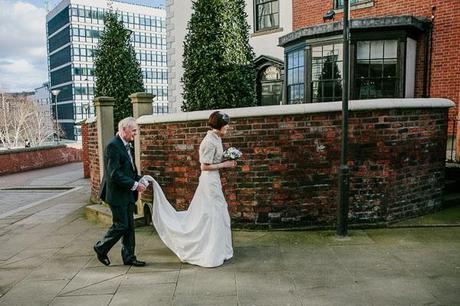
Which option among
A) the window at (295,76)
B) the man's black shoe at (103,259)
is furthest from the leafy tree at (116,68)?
the man's black shoe at (103,259)

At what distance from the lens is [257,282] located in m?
4.31

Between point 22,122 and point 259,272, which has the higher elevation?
point 22,122

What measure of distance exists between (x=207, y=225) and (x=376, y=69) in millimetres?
7732

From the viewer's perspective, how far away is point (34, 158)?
2259 cm

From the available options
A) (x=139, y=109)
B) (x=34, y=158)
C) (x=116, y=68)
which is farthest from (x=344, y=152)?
(x=34, y=158)

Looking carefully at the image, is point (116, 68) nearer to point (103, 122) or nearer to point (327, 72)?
point (103, 122)

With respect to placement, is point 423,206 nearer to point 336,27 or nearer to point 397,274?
point 397,274

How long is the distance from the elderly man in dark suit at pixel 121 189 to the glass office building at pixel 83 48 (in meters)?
74.0

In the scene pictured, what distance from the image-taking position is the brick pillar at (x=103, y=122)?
818cm

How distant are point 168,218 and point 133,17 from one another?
3571 inches

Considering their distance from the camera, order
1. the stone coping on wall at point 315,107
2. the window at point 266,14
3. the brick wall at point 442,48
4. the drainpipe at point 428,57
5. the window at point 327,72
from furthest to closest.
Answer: the window at point 266,14 → the window at point 327,72 → the drainpipe at point 428,57 → the brick wall at point 442,48 → the stone coping on wall at point 315,107

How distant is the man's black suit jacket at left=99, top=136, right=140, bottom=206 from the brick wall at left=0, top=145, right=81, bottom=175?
18925 mm

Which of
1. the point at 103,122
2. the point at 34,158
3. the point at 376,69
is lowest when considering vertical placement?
the point at 34,158

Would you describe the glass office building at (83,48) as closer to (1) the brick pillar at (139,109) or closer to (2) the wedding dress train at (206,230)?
(1) the brick pillar at (139,109)
